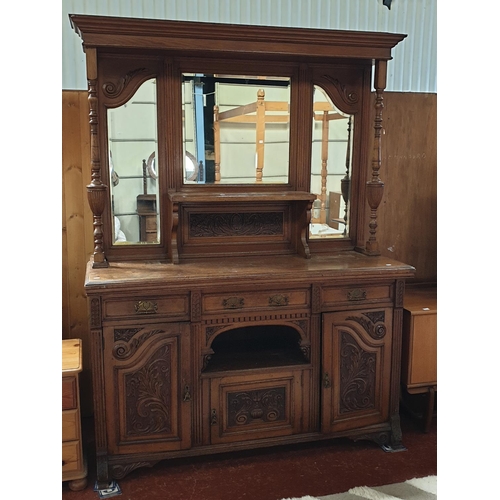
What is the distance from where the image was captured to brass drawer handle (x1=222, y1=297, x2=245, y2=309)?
2.29 m

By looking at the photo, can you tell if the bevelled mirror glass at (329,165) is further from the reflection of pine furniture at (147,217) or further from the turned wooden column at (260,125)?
the reflection of pine furniture at (147,217)

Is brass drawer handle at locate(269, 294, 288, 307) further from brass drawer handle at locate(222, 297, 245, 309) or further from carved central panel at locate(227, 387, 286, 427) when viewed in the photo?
carved central panel at locate(227, 387, 286, 427)

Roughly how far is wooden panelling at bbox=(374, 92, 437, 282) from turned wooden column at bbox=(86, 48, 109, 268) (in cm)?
154

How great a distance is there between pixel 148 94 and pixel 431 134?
1.61 meters

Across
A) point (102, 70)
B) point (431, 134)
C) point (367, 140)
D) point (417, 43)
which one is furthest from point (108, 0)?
point (431, 134)

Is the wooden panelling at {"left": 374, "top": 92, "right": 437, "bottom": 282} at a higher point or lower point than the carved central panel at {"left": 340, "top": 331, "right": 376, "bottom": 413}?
higher

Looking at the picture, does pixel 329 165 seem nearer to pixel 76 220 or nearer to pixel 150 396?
pixel 76 220

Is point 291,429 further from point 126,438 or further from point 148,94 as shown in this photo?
point 148,94

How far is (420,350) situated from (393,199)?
87 centimetres

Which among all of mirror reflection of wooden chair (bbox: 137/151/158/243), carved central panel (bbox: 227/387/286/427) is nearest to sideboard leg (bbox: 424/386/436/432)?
carved central panel (bbox: 227/387/286/427)

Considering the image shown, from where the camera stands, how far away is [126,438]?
229 centimetres

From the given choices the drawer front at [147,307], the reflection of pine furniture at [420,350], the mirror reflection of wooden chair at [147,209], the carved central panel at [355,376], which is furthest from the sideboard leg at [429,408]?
the mirror reflection of wooden chair at [147,209]

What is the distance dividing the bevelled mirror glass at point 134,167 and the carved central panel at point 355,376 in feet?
3.50

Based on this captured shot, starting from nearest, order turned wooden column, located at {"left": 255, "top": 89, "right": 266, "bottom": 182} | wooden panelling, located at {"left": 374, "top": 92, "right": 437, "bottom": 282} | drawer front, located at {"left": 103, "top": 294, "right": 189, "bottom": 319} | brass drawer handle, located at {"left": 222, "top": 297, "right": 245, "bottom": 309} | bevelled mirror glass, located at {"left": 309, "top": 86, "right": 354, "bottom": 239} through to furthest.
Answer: drawer front, located at {"left": 103, "top": 294, "right": 189, "bottom": 319}, brass drawer handle, located at {"left": 222, "top": 297, "right": 245, "bottom": 309}, turned wooden column, located at {"left": 255, "top": 89, "right": 266, "bottom": 182}, bevelled mirror glass, located at {"left": 309, "top": 86, "right": 354, "bottom": 239}, wooden panelling, located at {"left": 374, "top": 92, "right": 437, "bottom": 282}
